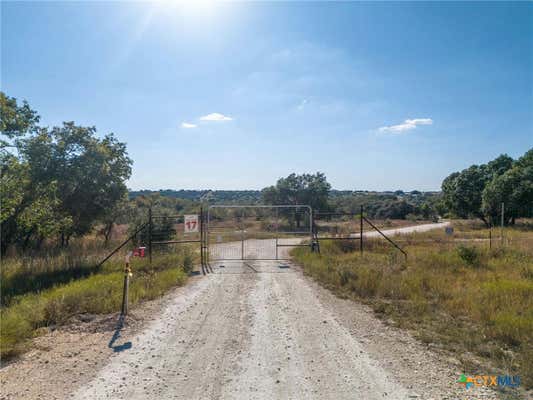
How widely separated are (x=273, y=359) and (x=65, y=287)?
21.7 ft

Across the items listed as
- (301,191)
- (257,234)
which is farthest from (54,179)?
(301,191)

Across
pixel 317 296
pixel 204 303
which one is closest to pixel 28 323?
pixel 204 303

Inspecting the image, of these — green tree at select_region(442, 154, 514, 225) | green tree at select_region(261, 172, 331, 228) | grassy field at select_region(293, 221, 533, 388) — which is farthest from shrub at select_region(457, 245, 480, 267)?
green tree at select_region(442, 154, 514, 225)

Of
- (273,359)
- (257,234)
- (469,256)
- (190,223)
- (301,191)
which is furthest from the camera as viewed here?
(301,191)

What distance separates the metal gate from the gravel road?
5.67m

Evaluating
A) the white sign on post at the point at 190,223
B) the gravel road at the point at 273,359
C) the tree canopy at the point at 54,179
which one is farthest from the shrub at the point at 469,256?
the tree canopy at the point at 54,179

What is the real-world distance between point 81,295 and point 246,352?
4836mm

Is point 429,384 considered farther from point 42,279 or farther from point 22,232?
point 22,232

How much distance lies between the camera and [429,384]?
4.07 m

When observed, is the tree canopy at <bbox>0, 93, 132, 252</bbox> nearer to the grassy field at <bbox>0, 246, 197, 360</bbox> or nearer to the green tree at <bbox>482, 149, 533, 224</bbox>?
the grassy field at <bbox>0, 246, 197, 360</bbox>

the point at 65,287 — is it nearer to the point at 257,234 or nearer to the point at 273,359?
the point at 273,359

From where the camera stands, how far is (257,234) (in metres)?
23.9

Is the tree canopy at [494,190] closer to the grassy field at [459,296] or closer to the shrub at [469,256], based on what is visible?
the grassy field at [459,296]

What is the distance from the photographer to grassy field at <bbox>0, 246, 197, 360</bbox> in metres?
5.87
